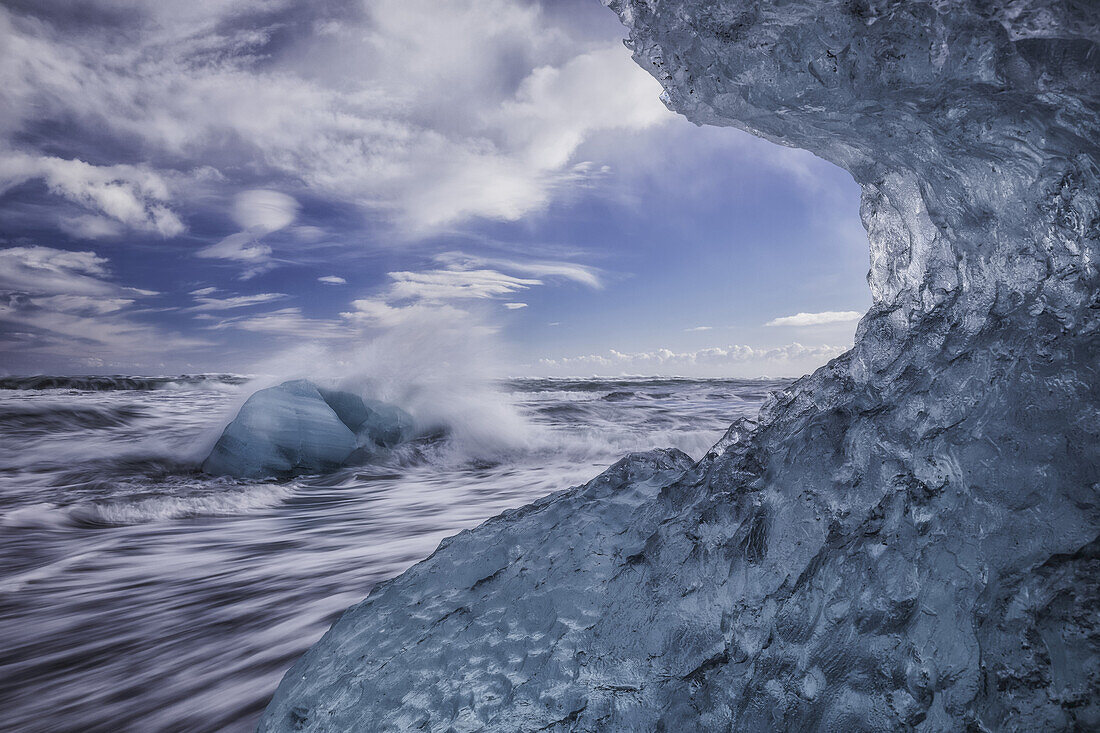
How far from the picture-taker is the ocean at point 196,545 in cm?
182

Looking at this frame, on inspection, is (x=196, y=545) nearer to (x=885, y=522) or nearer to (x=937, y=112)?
(x=885, y=522)

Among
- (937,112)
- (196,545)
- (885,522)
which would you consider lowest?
(196,545)

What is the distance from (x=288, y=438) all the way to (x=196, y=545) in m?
2.50

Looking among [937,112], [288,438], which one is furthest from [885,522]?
[288,438]

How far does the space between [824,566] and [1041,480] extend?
0.37 m

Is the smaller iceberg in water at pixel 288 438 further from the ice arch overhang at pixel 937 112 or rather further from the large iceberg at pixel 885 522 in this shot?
the ice arch overhang at pixel 937 112

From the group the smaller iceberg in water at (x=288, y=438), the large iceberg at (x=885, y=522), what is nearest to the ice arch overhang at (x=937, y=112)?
the large iceberg at (x=885, y=522)

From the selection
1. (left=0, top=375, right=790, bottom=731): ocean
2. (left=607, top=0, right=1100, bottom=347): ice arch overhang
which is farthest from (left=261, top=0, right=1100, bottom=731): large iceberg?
(left=0, top=375, right=790, bottom=731): ocean

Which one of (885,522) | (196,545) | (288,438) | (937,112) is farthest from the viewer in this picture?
(288,438)

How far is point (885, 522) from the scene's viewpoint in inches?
38.9

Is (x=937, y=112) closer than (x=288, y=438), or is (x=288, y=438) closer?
(x=937, y=112)

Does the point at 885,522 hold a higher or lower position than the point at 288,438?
higher

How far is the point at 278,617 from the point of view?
7.53 feet

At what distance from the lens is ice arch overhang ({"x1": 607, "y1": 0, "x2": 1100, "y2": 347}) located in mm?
960
